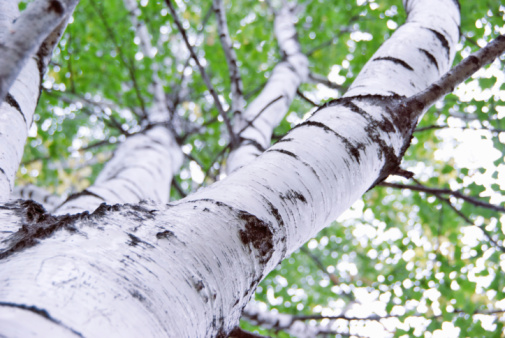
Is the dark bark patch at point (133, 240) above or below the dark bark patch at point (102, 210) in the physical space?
below

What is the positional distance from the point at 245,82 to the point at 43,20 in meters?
5.53

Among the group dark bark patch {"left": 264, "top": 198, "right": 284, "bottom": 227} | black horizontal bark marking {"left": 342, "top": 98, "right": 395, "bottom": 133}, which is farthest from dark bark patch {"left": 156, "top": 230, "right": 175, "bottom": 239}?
black horizontal bark marking {"left": 342, "top": 98, "right": 395, "bottom": 133}

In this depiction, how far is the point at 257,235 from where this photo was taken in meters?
0.94

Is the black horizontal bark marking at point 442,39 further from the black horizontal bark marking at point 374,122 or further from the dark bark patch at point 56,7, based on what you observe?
the dark bark patch at point 56,7

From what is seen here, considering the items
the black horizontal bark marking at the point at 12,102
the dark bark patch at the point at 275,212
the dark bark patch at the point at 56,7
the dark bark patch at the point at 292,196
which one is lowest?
the dark bark patch at the point at 275,212

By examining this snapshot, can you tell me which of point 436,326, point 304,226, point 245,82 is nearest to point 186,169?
point 245,82

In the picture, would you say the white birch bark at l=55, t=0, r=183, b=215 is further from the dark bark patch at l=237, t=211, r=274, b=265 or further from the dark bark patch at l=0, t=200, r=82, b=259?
the dark bark patch at l=237, t=211, r=274, b=265

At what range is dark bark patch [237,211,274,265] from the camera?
92cm

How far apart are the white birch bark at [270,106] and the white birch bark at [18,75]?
80 centimetres

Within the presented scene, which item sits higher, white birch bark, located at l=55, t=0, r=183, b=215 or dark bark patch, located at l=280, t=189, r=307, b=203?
white birch bark, located at l=55, t=0, r=183, b=215

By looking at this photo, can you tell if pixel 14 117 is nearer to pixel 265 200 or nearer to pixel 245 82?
pixel 265 200

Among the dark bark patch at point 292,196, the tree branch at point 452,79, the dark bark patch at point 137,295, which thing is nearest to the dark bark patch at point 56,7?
the dark bark patch at point 137,295

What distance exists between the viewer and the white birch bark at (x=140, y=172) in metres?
1.92

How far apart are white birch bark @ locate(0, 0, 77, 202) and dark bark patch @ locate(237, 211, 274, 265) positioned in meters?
0.57
